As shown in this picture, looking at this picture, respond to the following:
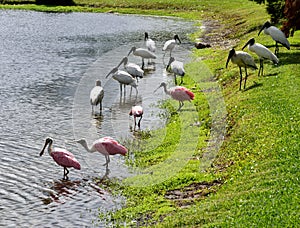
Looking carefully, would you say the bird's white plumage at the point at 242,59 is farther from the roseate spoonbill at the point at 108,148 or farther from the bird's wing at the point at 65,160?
the bird's wing at the point at 65,160

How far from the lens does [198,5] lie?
7169 cm

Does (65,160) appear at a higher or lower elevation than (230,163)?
lower

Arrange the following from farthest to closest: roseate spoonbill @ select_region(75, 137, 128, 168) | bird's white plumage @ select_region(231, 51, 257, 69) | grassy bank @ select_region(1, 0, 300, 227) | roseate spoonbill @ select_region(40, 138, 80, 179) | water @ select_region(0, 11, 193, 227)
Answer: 1. bird's white plumage @ select_region(231, 51, 257, 69)
2. roseate spoonbill @ select_region(75, 137, 128, 168)
3. roseate spoonbill @ select_region(40, 138, 80, 179)
4. water @ select_region(0, 11, 193, 227)
5. grassy bank @ select_region(1, 0, 300, 227)

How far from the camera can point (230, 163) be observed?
53.4 ft

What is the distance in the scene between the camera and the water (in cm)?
1507

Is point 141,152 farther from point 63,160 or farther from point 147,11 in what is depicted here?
point 147,11

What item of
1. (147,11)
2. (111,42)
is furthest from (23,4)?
(111,42)

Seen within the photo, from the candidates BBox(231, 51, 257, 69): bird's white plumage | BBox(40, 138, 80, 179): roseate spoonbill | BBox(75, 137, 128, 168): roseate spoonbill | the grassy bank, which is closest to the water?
BBox(40, 138, 80, 179): roseate spoonbill

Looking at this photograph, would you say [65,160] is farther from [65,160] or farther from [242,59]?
[242,59]

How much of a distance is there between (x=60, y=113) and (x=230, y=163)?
389 inches

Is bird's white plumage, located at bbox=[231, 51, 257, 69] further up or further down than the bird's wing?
further up

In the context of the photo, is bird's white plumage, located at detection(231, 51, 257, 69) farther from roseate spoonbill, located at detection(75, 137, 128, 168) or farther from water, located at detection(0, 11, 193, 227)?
roseate spoonbill, located at detection(75, 137, 128, 168)

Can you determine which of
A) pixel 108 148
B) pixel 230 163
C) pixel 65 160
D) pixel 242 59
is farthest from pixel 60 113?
pixel 230 163

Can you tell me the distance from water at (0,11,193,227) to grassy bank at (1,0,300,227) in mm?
941
